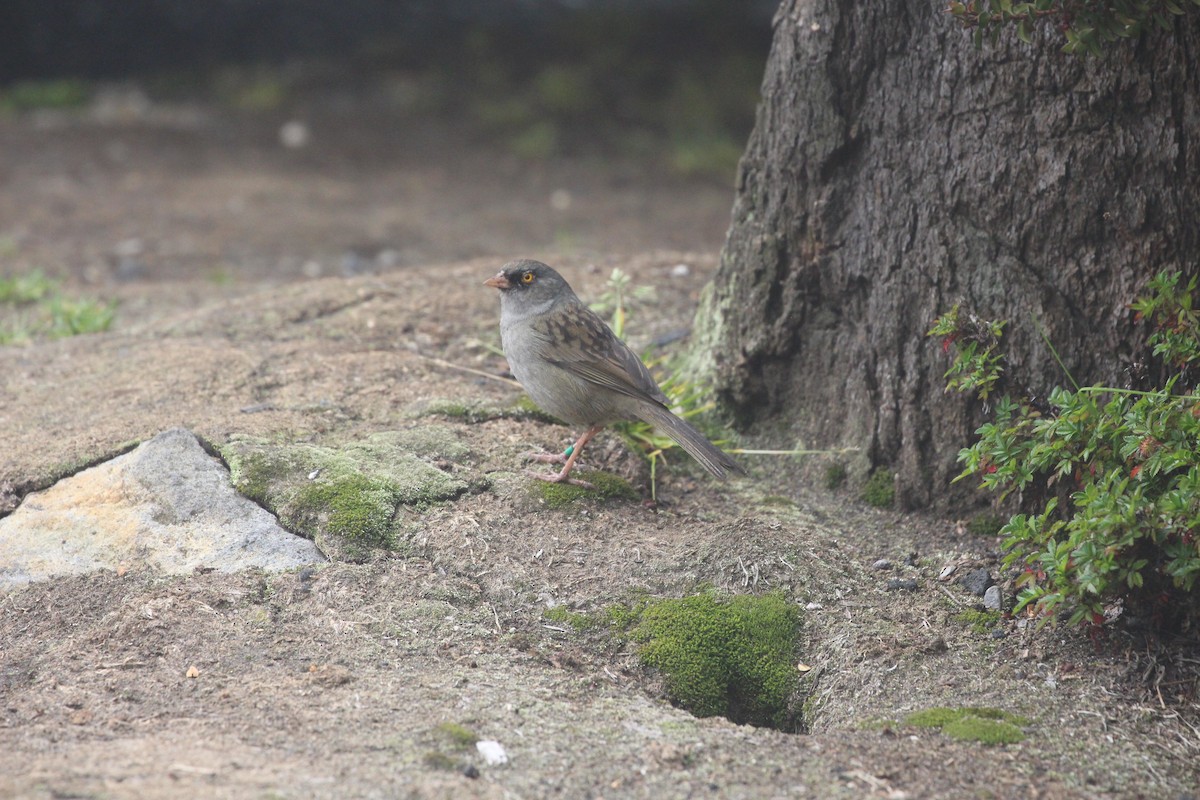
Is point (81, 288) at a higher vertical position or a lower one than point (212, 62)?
lower

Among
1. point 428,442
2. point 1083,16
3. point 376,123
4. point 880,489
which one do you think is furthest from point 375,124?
point 1083,16

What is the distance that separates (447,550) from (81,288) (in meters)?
5.41

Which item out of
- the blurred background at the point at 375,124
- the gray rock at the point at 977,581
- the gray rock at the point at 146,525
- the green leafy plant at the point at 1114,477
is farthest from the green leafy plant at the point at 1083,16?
the blurred background at the point at 375,124

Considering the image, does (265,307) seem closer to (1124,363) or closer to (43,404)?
(43,404)

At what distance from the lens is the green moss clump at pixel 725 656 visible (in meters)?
4.16

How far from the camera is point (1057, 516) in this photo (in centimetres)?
459

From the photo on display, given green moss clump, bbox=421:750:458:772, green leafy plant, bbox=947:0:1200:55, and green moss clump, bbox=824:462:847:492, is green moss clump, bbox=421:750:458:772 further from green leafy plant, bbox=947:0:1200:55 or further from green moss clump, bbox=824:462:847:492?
green leafy plant, bbox=947:0:1200:55

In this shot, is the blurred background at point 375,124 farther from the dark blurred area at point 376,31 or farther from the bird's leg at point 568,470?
the bird's leg at point 568,470

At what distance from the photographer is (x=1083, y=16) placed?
12.7 ft

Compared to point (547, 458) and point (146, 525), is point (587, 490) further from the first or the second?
point (146, 525)

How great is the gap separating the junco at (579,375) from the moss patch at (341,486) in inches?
21.2

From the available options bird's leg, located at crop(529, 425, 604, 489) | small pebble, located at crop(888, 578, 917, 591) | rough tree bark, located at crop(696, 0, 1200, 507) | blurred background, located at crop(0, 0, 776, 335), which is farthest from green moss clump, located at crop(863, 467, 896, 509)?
blurred background, located at crop(0, 0, 776, 335)

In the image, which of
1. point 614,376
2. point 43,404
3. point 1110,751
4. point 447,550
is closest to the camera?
point 1110,751

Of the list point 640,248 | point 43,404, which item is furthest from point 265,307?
point 640,248
